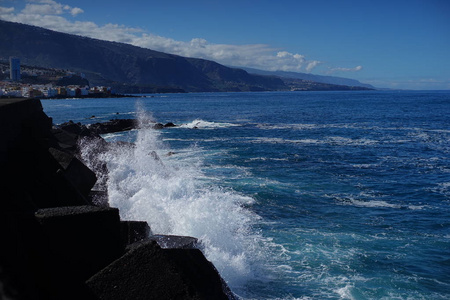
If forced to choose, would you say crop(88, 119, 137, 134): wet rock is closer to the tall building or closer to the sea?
the sea

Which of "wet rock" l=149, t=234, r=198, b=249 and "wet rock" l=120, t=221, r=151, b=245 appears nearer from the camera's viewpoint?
"wet rock" l=149, t=234, r=198, b=249

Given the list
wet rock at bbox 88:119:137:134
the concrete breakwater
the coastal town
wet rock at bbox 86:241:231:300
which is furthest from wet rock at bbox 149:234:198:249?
the coastal town

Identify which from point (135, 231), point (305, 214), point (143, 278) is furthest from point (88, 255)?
point (305, 214)

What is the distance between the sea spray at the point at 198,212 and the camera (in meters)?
8.23

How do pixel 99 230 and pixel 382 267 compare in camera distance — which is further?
pixel 382 267

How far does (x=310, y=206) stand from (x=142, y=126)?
29992 millimetres

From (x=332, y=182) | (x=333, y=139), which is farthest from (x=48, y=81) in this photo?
(x=332, y=182)

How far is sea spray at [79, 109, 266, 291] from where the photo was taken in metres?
8.23

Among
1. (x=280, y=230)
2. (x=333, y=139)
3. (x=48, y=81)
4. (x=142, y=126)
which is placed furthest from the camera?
(x=48, y=81)

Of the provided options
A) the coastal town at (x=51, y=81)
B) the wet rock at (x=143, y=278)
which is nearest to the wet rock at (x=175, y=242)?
the wet rock at (x=143, y=278)

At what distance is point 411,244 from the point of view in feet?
32.0

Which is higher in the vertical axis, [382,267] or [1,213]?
[1,213]

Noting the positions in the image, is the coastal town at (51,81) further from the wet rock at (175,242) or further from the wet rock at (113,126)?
the wet rock at (175,242)

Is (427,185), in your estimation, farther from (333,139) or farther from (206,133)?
(206,133)
